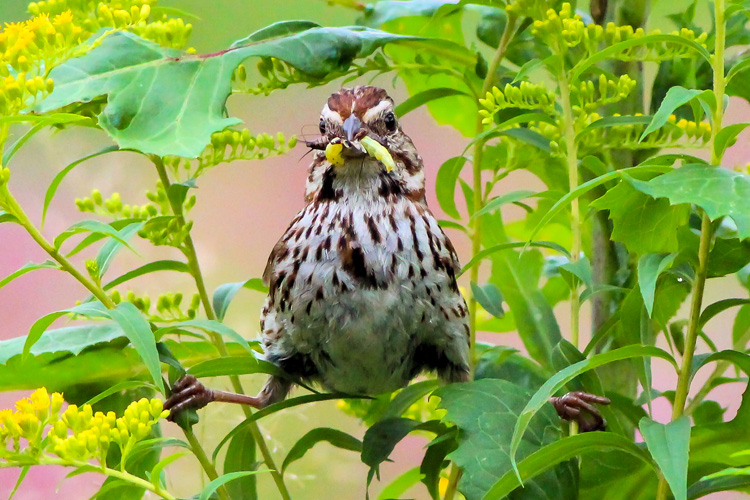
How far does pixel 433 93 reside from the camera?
3.67ft

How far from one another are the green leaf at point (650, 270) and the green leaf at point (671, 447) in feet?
0.31

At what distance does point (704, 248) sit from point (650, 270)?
0.06 metres

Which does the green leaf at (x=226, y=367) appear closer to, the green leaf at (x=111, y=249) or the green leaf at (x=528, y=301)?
the green leaf at (x=111, y=249)

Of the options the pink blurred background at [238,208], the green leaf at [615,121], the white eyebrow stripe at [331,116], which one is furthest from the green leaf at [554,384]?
the pink blurred background at [238,208]

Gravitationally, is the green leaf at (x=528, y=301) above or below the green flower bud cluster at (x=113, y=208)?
below

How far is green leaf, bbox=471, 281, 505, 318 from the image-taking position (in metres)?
1.11

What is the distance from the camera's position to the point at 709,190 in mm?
688

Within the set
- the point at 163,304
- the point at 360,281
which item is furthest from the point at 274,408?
the point at 360,281

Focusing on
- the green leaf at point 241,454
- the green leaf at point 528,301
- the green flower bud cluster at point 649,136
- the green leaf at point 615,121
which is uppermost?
the green leaf at point 615,121

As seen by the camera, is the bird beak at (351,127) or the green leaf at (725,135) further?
the bird beak at (351,127)

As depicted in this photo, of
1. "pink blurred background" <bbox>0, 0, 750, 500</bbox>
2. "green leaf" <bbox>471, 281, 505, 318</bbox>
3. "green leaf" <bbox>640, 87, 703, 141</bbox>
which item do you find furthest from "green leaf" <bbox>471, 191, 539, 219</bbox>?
"pink blurred background" <bbox>0, 0, 750, 500</bbox>

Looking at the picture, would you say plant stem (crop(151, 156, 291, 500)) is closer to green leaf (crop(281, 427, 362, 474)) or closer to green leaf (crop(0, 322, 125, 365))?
green leaf (crop(281, 427, 362, 474))

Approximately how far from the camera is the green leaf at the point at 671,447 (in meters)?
0.69

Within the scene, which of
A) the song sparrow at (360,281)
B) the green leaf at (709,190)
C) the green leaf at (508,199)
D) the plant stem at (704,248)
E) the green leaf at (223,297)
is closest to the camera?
the green leaf at (709,190)
